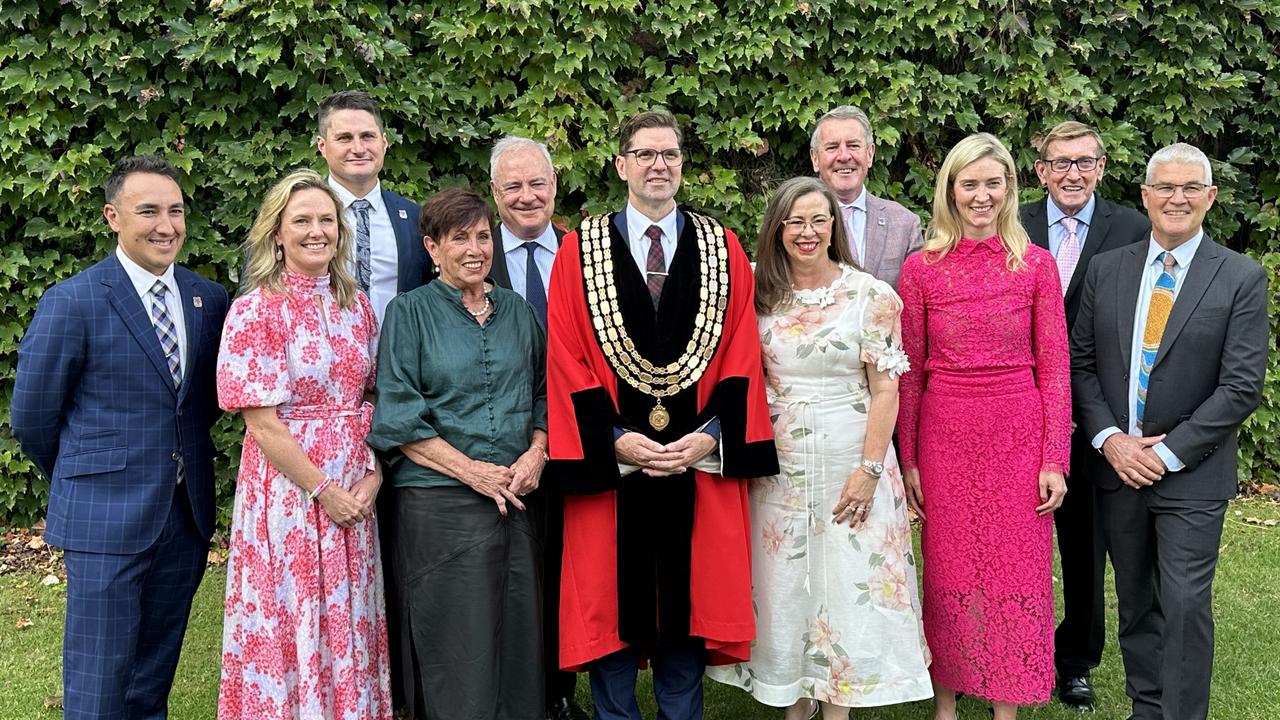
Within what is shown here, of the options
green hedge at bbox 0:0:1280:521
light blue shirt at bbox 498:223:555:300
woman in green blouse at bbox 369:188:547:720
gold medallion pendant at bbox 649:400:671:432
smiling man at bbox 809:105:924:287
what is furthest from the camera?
green hedge at bbox 0:0:1280:521

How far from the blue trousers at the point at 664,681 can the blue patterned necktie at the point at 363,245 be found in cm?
168

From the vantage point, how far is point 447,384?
3.23 m

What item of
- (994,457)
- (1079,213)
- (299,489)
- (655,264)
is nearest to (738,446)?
(655,264)

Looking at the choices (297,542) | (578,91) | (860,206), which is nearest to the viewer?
(297,542)

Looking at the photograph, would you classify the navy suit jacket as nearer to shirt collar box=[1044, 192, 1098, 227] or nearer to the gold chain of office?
the gold chain of office

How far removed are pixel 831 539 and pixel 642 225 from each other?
124 cm

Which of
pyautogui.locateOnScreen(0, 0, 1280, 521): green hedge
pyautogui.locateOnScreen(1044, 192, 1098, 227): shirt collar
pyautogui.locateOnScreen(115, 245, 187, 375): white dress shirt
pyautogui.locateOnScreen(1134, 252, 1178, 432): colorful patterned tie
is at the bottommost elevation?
pyautogui.locateOnScreen(1134, 252, 1178, 432): colorful patterned tie

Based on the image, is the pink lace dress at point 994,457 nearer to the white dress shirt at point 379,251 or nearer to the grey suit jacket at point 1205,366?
the grey suit jacket at point 1205,366

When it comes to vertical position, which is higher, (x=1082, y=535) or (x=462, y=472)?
(x=462, y=472)

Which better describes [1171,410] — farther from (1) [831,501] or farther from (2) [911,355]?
(1) [831,501]

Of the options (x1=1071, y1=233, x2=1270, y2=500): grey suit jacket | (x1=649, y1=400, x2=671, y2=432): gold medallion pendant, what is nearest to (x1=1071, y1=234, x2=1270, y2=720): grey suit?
(x1=1071, y1=233, x2=1270, y2=500): grey suit jacket

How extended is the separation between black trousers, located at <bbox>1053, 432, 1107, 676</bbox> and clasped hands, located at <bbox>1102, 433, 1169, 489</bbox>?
0.48 meters

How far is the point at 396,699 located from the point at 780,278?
6.46 ft

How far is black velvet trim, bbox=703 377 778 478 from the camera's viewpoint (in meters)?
3.28
